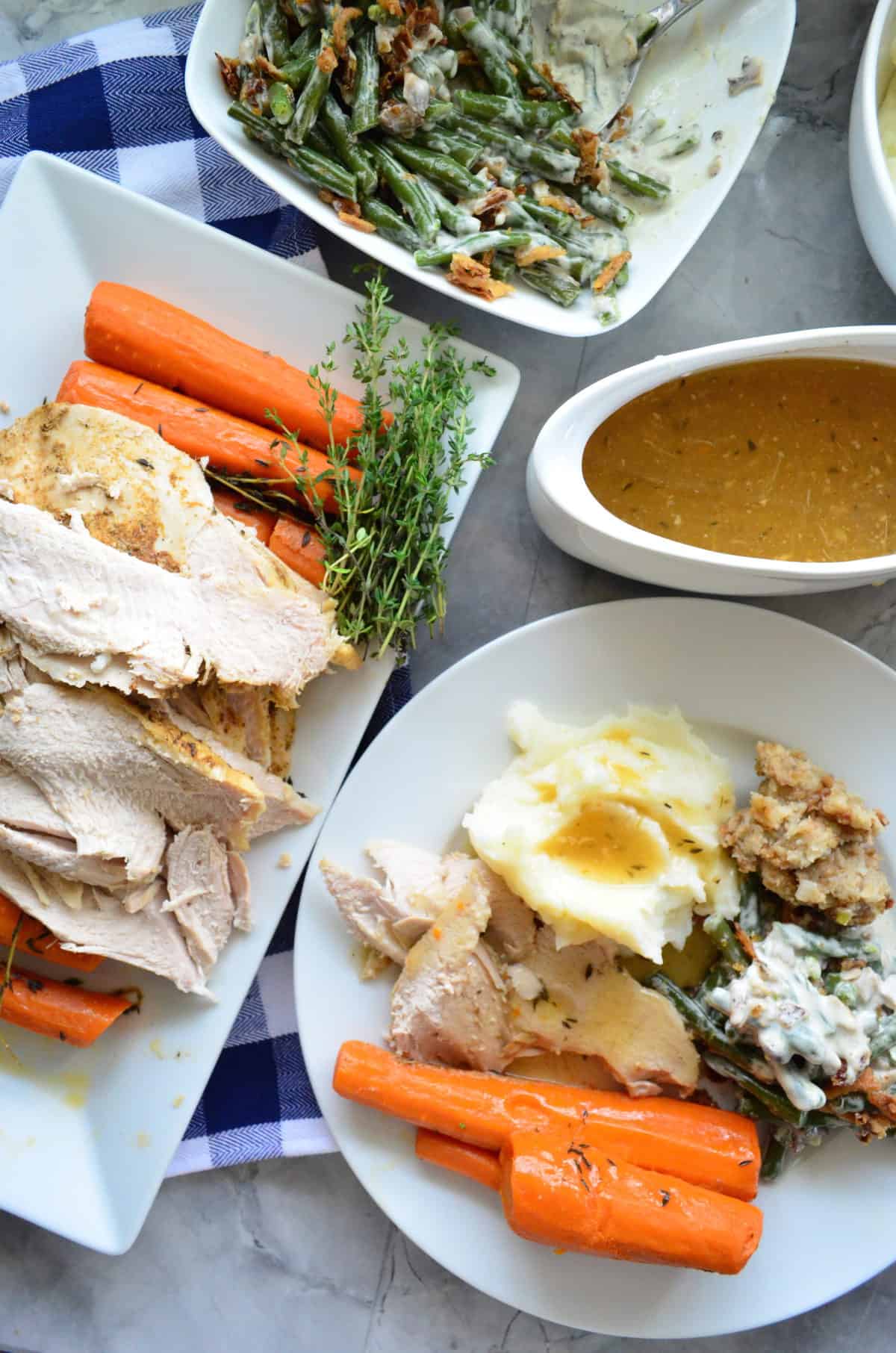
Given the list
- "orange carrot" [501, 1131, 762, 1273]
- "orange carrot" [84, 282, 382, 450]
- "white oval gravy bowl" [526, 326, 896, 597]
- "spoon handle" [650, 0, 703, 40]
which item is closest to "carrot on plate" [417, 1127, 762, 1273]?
"orange carrot" [501, 1131, 762, 1273]

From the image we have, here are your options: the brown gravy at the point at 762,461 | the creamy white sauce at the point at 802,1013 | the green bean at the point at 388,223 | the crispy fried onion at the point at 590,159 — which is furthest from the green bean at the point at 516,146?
the creamy white sauce at the point at 802,1013

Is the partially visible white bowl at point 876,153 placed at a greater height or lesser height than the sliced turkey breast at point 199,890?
greater

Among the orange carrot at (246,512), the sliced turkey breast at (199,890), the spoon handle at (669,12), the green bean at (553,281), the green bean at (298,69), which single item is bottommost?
the sliced turkey breast at (199,890)

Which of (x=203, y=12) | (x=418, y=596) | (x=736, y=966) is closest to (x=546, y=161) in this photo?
(x=203, y=12)

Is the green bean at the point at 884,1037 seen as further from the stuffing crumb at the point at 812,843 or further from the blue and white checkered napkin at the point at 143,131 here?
the blue and white checkered napkin at the point at 143,131

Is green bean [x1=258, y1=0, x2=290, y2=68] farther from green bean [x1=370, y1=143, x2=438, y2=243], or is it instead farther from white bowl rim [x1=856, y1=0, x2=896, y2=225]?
white bowl rim [x1=856, y1=0, x2=896, y2=225]
